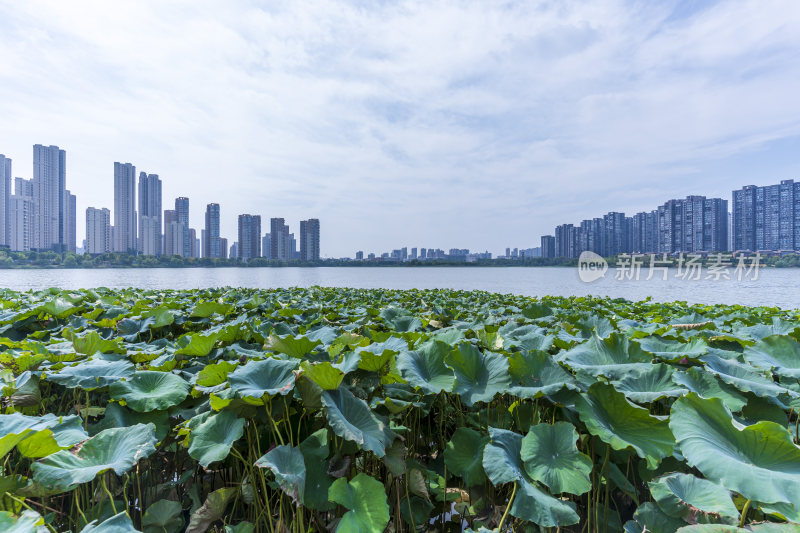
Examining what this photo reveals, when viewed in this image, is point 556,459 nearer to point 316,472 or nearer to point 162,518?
point 316,472

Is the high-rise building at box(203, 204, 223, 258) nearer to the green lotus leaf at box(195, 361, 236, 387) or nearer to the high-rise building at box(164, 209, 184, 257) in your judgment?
the high-rise building at box(164, 209, 184, 257)

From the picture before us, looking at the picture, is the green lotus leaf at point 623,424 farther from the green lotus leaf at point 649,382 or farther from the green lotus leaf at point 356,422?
the green lotus leaf at point 356,422

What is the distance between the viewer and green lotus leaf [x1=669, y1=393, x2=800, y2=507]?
43.3 inches

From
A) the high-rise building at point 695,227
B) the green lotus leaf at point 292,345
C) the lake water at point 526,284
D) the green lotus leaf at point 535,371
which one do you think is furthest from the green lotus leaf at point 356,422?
the high-rise building at point 695,227

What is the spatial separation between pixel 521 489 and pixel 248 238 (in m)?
97.6

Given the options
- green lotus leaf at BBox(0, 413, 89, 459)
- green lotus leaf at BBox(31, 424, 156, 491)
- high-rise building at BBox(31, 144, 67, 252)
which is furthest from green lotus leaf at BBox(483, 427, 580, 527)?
high-rise building at BBox(31, 144, 67, 252)

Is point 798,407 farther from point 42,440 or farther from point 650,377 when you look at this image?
point 42,440

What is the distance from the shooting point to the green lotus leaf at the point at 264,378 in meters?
1.45

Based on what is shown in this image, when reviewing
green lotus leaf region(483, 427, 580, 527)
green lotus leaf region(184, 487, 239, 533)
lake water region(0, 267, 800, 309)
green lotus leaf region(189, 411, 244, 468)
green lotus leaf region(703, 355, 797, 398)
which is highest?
green lotus leaf region(703, 355, 797, 398)

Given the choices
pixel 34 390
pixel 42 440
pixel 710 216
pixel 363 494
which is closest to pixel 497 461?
pixel 363 494

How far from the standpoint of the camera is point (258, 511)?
165 cm

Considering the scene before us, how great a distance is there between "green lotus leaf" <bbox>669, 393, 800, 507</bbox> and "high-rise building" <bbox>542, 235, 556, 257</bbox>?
97083mm

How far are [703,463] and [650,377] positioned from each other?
58 centimetres

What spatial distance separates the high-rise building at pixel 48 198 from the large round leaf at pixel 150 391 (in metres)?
105
